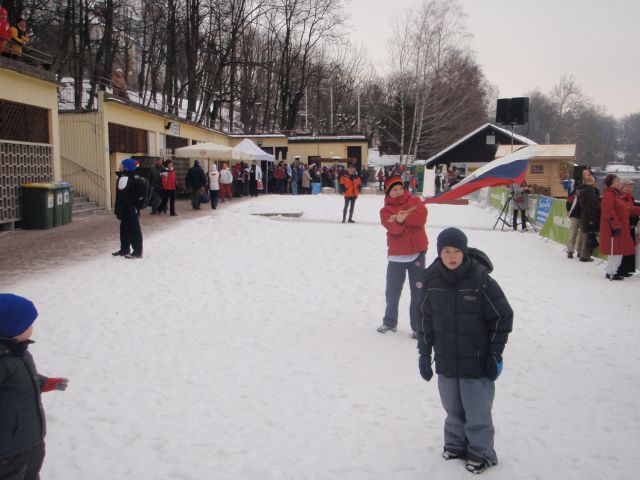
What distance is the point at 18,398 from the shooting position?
8.87 feet

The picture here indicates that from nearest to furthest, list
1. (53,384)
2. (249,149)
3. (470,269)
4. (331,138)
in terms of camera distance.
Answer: (53,384) → (470,269) → (249,149) → (331,138)

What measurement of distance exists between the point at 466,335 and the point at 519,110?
1803cm

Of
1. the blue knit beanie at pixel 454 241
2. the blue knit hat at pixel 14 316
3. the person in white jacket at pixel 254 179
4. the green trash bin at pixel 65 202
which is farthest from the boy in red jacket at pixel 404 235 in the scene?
the person in white jacket at pixel 254 179

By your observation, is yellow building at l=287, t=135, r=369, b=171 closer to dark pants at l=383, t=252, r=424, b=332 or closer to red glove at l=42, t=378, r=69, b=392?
dark pants at l=383, t=252, r=424, b=332

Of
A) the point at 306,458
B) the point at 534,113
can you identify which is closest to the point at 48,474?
the point at 306,458

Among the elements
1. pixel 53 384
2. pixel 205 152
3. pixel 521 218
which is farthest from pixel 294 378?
pixel 205 152

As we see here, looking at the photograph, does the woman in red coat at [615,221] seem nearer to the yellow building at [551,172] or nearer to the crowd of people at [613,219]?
→ the crowd of people at [613,219]

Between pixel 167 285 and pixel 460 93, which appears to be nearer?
pixel 167 285

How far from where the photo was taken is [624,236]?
9766 millimetres

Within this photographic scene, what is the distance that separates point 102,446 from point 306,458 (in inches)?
55.0

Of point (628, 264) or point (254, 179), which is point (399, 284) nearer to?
point (628, 264)

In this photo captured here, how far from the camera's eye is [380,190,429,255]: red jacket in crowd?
20.5 feet

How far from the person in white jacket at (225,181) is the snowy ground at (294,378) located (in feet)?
44.3

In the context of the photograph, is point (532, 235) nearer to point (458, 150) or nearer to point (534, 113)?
point (458, 150)
